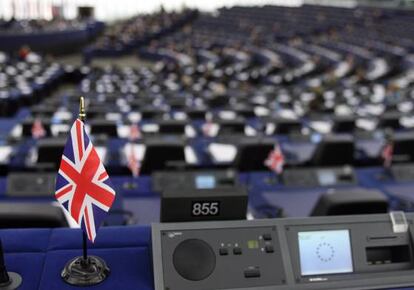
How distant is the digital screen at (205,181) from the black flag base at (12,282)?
2760 mm

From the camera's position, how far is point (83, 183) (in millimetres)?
2449

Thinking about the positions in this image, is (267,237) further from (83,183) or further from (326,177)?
(326,177)

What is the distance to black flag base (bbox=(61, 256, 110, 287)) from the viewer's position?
2400 millimetres

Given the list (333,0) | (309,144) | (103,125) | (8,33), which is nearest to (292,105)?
(309,144)

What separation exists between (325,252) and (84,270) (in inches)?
49.0

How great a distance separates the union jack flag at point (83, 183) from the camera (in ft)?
8.00

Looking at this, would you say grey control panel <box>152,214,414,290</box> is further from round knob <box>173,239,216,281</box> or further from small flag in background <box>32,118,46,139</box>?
small flag in background <box>32,118,46,139</box>

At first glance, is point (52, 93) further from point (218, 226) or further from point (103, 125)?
point (218, 226)

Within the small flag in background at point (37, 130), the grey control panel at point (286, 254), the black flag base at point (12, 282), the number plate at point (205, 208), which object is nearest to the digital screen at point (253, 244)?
the grey control panel at point (286, 254)

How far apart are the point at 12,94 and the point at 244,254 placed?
13.0 meters

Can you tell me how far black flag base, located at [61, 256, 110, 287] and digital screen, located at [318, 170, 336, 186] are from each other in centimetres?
356

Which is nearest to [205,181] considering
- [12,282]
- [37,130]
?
[12,282]

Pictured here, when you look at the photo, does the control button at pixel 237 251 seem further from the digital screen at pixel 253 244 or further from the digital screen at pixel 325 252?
the digital screen at pixel 325 252

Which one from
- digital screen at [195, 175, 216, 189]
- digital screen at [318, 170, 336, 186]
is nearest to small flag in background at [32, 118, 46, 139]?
digital screen at [195, 175, 216, 189]
